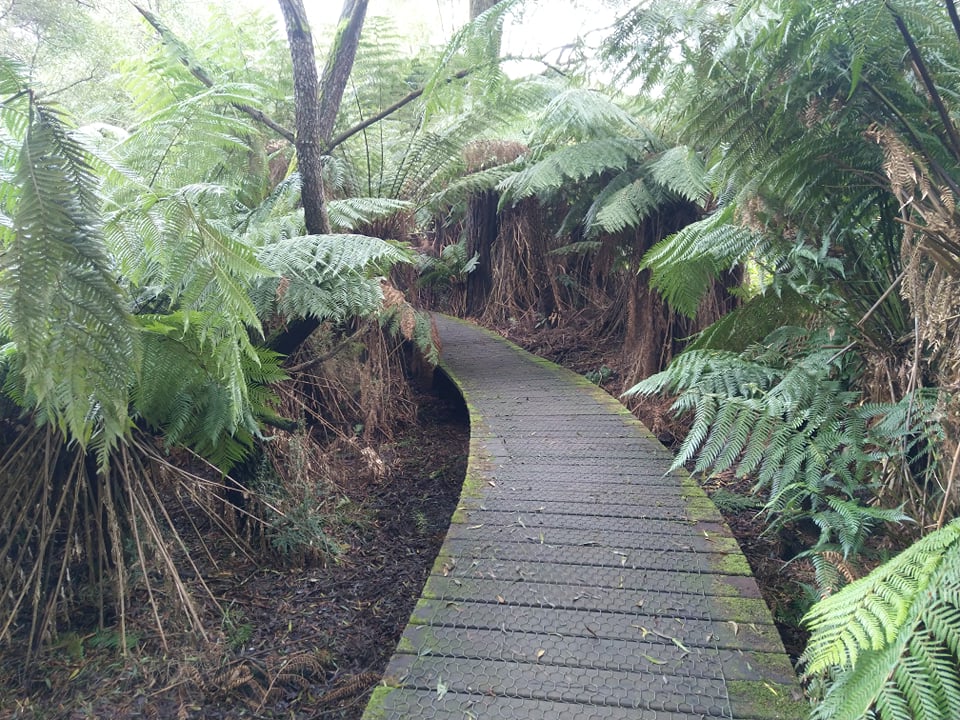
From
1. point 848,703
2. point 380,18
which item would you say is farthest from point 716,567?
point 380,18

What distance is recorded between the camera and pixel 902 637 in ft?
3.57

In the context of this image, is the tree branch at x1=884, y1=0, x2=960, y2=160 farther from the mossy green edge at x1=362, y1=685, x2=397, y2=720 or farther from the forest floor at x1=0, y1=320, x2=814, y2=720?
the mossy green edge at x1=362, y1=685, x2=397, y2=720

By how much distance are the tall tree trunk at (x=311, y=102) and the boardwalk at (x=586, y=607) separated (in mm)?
1340

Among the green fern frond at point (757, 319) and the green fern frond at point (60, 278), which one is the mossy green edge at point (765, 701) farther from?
the green fern frond at point (60, 278)

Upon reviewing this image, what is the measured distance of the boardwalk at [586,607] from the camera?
1521 mm

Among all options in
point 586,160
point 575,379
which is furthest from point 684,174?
point 575,379

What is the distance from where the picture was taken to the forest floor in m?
1.91

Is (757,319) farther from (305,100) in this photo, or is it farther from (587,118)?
(305,100)

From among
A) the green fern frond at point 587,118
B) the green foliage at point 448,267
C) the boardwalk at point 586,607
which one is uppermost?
the green fern frond at point 587,118

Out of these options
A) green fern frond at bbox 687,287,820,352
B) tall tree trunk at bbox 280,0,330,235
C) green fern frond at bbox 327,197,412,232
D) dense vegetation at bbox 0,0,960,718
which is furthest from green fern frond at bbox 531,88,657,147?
green fern frond at bbox 687,287,820,352

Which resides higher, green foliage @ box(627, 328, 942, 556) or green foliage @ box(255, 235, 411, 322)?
green foliage @ box(255, 235, 411, 322)

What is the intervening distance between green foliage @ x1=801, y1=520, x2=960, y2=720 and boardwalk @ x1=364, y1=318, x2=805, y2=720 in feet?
1.33

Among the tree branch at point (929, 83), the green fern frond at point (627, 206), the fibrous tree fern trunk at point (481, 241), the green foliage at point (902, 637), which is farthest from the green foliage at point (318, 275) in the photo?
the fibrous tree fern trunk at point (481, 241)

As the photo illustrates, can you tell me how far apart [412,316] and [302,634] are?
188 cm
